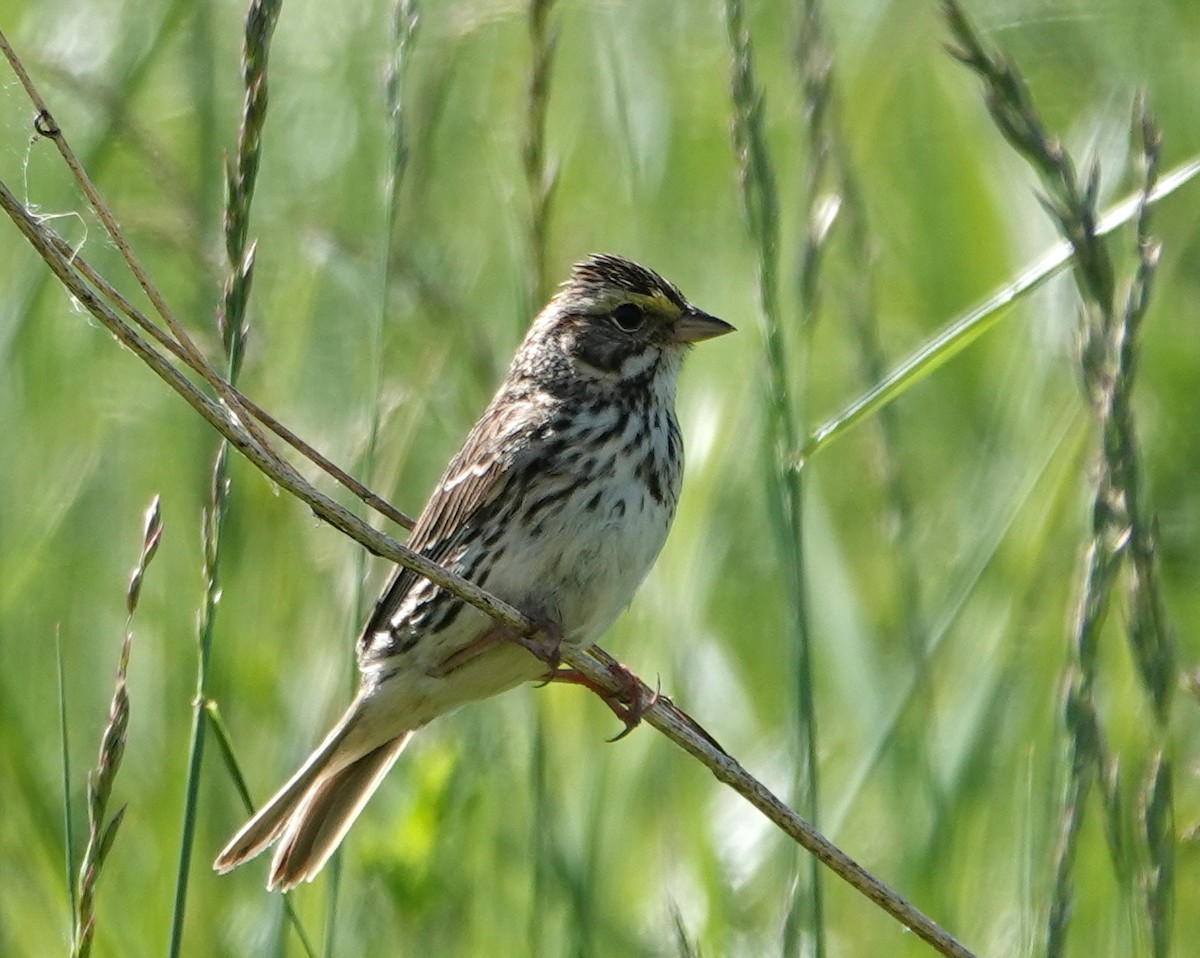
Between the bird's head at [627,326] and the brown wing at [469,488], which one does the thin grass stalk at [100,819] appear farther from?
the bird's head at [627,326]

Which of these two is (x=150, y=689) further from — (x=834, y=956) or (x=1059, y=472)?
(x=1059, y=472)

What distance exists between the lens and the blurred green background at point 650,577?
3396mm

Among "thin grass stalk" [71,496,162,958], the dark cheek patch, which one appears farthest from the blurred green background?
"thin grass stalk" [71,496,162,958]

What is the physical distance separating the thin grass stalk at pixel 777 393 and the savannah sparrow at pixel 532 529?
56 centimetres

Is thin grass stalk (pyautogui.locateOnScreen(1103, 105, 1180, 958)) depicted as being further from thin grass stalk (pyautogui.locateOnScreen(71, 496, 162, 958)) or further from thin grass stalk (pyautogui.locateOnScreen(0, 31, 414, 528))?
thin grass stalk (pyautogui.locateOnScreen(71, 496, 162, 958))

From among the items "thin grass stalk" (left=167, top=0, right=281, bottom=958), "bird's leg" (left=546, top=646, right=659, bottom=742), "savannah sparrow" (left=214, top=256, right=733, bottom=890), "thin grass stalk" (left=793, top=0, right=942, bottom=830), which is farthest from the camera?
"savannah sparrow" (left=214, top=256, right=733, bottom=890)

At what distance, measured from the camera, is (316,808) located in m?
3.37

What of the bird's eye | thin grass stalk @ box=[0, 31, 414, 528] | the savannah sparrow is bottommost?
thin grass stalk @ box=[0, 31, 414, 528]

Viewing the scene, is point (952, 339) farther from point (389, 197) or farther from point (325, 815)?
point (325, 815)

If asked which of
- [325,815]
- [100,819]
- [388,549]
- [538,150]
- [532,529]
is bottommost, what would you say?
[100,819]

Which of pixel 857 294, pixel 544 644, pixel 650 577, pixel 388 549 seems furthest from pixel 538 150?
pixel 650 577

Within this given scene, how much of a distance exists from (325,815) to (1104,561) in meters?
1.49

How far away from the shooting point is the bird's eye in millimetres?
3850

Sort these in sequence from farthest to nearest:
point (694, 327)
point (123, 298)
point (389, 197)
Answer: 1. point (694, 327)
2. point (389, 197)
3. point (123, 298)
